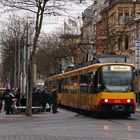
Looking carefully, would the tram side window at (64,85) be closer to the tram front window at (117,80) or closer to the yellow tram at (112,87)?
the yellow tram at (112,87)

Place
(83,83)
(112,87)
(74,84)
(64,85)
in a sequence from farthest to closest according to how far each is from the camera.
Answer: (64,85) → (74,84) → (83,83) → (112,87)

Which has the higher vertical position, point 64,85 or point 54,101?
point 64,85

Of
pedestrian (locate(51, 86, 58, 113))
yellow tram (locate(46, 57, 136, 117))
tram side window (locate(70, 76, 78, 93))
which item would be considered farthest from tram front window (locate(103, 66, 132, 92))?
tram side window (locate(70, 76, 78, 93))

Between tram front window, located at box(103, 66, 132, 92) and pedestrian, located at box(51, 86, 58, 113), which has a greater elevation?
tram front window, located at box(103, 66, 132, 92)

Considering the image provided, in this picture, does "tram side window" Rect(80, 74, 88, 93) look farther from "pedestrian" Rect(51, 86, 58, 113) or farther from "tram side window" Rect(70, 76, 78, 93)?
"tram side window" Rect(70, 76, 78, 93)

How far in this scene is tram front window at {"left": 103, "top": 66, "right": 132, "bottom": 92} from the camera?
33.3 metres

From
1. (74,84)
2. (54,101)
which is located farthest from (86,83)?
(74,84)

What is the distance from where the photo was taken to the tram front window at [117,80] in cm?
3331

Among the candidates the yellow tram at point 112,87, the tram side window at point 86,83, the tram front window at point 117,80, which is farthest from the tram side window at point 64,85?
the tram front window at point 117,80

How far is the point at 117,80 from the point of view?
3347 centimetres

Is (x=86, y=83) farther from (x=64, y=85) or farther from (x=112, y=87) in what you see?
(x=64, y=85)

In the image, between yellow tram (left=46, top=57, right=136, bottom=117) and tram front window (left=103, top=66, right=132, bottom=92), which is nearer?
yellow tram (left=46, top=57, right=136, bottom=117)

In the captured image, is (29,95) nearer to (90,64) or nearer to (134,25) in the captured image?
(90,64)

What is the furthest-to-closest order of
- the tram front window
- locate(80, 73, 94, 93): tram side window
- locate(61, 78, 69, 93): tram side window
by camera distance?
locate(61, 78, 69, 93): tram side window, locate(80, 73, 94, 93): tram side window, the tram front window
